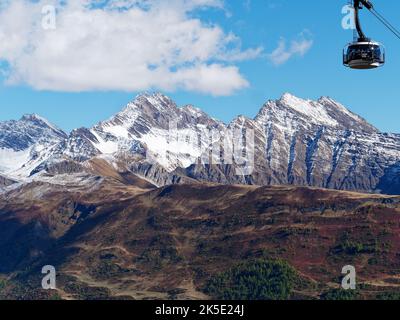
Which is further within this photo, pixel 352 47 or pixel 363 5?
pixel 352 47
